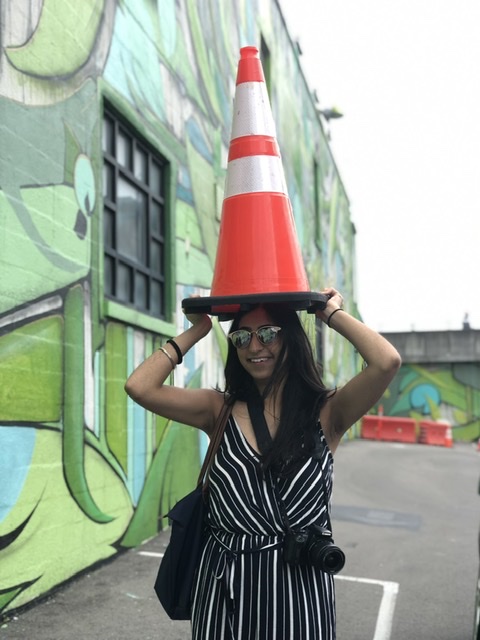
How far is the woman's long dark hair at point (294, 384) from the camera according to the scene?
2074 millimetres

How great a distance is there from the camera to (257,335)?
83.7 inches

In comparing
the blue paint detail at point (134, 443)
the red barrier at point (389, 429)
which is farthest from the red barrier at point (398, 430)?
the blue paint detail at point (134, 443)

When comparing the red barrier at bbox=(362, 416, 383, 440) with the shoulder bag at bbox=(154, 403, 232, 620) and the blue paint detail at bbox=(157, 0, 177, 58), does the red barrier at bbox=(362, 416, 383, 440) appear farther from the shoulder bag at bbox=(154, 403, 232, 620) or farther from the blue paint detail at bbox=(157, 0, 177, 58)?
the shoulder bag at bbox=(154, 403, 232, 620)

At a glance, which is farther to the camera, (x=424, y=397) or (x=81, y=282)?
(x=424, y=397)

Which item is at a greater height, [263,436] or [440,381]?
[263,436]

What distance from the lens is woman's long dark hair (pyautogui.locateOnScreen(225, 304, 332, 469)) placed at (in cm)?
207

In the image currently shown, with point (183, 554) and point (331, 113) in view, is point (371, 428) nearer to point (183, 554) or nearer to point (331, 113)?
point (331, 113)

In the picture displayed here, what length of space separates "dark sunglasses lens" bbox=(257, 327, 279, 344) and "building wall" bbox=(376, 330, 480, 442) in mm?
23852

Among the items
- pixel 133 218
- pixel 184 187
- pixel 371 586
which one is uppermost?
pixel 184 187

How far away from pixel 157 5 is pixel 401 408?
21838mm

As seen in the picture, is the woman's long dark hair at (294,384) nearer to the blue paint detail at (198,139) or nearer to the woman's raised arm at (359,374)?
the woman's raised arm at (359,374)

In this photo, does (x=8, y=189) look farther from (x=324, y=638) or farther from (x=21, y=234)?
(x=324, y=638)

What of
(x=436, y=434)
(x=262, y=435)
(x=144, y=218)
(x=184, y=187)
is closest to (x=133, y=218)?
(x=144, y=218)

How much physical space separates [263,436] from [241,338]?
333 millimetres
